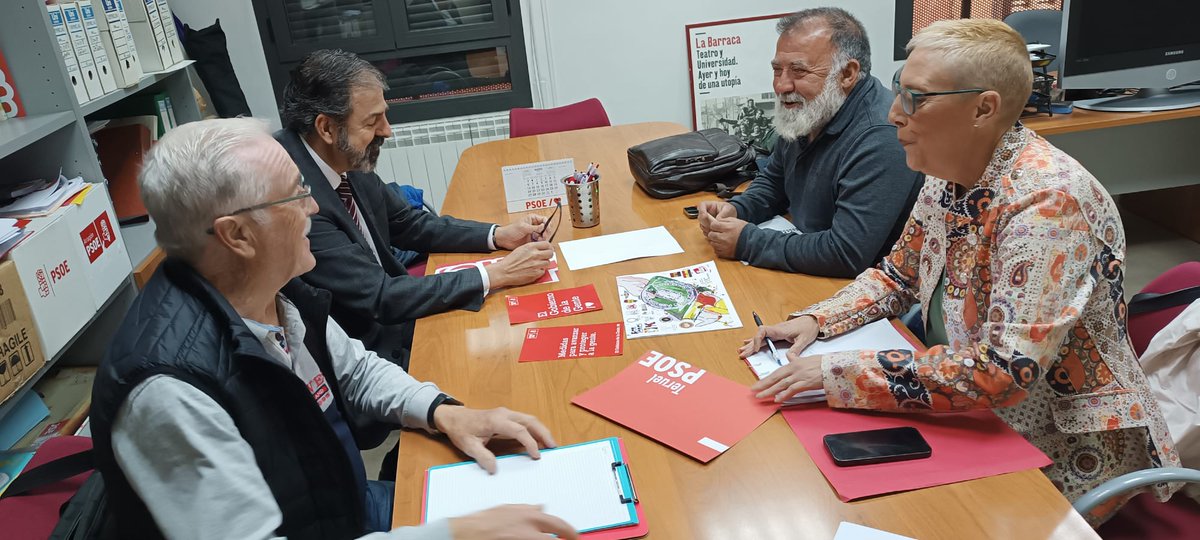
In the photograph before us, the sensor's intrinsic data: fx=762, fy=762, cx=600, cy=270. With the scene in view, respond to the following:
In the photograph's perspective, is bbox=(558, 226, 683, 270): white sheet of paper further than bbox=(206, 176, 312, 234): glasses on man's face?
Yes

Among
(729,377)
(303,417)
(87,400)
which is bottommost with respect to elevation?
(87,400)

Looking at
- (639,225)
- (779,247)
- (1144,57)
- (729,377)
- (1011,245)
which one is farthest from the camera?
(1144,57)

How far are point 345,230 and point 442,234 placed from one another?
38 centimetres

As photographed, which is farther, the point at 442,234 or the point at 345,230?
the point at 442,234

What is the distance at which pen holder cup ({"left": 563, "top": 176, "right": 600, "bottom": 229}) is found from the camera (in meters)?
2.22

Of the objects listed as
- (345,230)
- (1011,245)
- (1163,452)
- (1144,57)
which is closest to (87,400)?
(345,230)

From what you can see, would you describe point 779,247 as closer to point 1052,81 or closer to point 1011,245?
point 1011,245

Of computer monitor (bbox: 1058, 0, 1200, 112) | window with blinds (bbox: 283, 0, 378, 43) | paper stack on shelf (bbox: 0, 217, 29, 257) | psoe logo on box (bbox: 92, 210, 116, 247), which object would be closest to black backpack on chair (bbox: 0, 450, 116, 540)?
paper stack on shelf (bbox: 0, 217, 29, 257)

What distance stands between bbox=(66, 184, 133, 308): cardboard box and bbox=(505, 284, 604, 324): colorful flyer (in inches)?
51.7

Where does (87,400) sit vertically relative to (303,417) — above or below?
below

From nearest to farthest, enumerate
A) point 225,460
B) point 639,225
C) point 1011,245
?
point 225,460 < point 1011,245 < point 639,225

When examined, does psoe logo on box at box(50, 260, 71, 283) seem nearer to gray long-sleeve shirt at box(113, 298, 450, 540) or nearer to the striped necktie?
the striped necktie

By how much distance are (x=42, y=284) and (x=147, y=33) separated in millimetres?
1513

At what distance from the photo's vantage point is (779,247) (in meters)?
1.89
